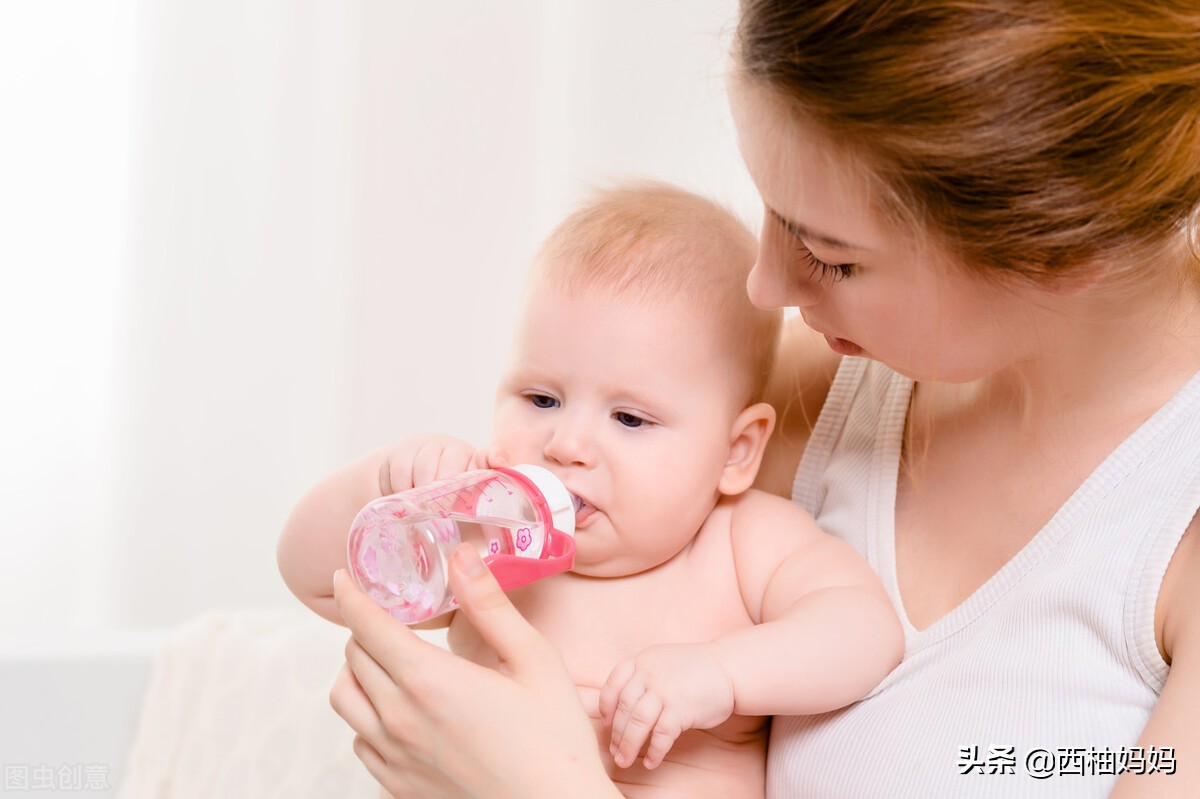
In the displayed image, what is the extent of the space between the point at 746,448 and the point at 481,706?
1.51ft

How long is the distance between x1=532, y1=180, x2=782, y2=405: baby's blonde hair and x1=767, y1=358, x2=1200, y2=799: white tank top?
337mm

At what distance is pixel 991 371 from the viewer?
4.19ft

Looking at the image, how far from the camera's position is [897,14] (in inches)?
39.9

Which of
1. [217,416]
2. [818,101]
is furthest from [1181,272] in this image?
[217,416]

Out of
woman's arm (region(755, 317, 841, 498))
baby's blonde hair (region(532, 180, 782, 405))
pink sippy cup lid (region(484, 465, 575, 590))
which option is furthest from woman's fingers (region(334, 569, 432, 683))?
woman's arm (region(755, 317, 841, 498))

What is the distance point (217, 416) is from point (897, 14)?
85.1 inches

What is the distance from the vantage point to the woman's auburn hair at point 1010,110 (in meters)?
1.01

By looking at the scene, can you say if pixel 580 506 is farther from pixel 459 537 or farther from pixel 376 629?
pixel 376 629

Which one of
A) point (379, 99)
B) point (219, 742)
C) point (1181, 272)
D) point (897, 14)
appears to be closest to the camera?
point (897, 14)

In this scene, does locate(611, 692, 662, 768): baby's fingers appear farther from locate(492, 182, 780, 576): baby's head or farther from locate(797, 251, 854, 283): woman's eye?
locate(797, 251, 854, 283): woman's eye

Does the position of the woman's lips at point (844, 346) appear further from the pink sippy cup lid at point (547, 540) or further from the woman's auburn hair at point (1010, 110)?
the pink sippy cup lid at point (547, 540)

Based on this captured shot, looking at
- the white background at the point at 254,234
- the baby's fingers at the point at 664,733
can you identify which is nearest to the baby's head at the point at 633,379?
the baby's fingers at the point at 664,733

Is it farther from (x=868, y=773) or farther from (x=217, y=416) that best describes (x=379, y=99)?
(x=868, y=773)

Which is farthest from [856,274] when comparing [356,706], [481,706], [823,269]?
[356,706]
